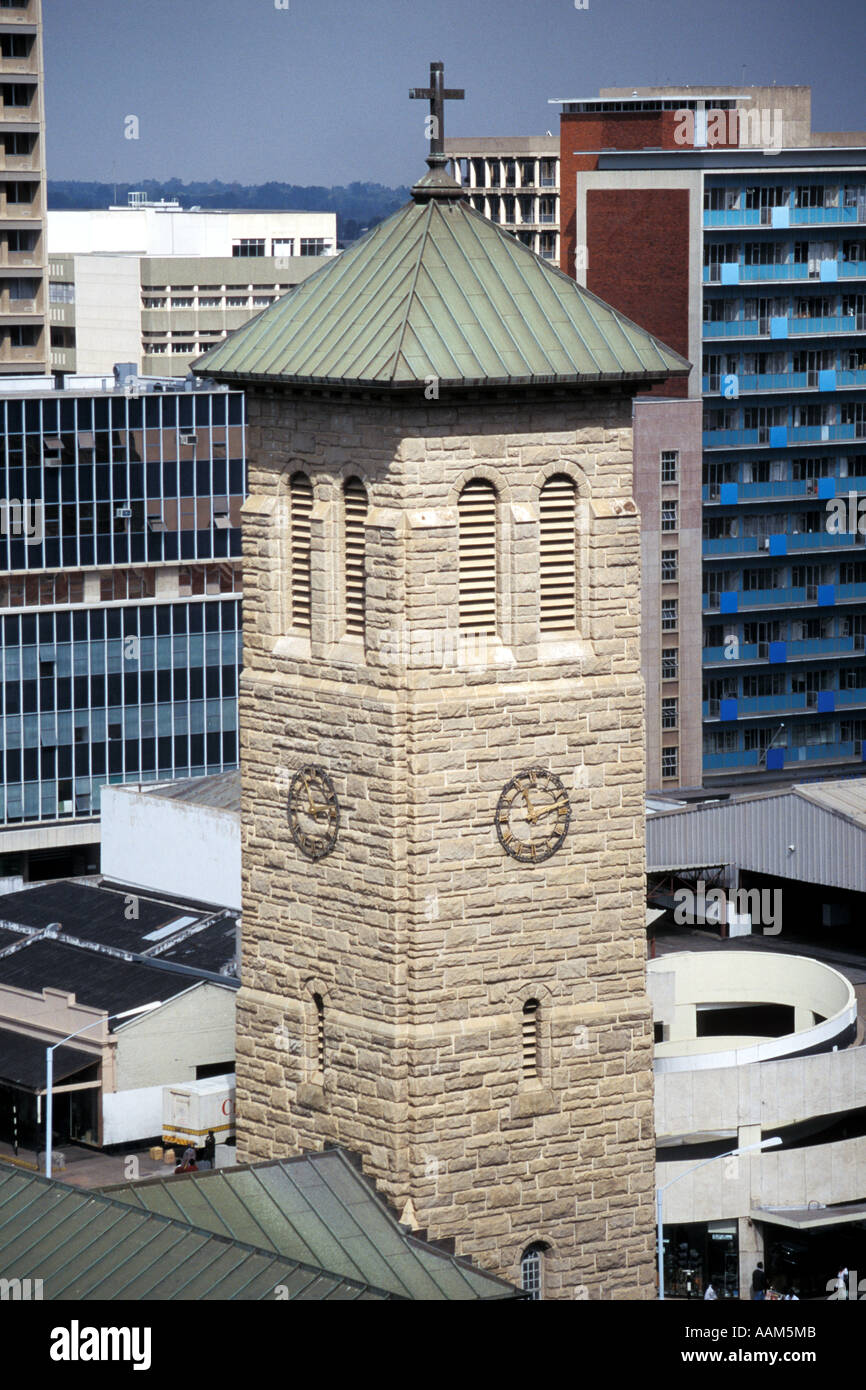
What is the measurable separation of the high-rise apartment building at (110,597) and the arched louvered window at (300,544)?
71642 millimetres

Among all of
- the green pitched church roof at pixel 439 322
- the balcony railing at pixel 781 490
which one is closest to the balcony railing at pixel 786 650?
the balcony railing at pixel 781 490

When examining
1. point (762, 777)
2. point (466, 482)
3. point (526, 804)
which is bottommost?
point (762, 777)

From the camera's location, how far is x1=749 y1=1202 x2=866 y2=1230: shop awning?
6569 cm

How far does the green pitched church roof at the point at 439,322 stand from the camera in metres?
46.7

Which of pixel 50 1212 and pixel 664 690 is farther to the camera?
pixel 664 690

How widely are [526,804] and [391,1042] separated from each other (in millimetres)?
4736

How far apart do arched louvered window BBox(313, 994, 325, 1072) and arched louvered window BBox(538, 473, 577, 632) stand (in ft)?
25.7

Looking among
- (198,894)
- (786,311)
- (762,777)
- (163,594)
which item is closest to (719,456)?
(786,311)

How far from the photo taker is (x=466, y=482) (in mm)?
47094

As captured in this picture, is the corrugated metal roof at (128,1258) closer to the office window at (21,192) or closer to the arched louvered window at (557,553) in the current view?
the arched louvered window at (557,553)

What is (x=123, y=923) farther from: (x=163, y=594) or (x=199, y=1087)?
(x=163, y=594)

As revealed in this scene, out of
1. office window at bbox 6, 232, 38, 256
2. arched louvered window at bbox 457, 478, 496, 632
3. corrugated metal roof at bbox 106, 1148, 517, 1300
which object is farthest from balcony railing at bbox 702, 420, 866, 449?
corrugated metal roof at bbox 106, 1148, 517, 1300

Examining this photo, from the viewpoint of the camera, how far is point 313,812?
49.1 m

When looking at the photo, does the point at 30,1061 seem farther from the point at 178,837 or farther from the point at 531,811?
the point at 531,811
